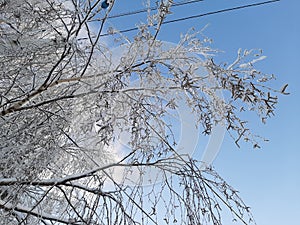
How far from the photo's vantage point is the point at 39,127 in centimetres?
168

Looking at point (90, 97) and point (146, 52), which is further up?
point (146, 52)

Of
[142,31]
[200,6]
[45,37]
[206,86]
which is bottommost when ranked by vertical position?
[206,86]

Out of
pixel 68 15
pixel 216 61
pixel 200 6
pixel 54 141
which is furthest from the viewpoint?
pixel 200 6

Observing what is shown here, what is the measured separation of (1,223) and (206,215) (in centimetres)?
88

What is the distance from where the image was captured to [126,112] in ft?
A: 4.95

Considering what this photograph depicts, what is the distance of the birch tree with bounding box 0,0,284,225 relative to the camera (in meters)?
1.35

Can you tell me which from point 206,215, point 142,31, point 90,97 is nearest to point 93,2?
point 142,31

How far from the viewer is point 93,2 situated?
1.51m

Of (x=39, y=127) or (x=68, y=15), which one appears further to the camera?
(x=68, y=15)

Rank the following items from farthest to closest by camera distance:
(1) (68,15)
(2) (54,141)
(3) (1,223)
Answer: (1) (68,15) < (2) (54,141) < (3) (1,223)

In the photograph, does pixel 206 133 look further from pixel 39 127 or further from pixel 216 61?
pixel 39 127

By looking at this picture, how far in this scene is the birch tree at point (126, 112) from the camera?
4.43 feet

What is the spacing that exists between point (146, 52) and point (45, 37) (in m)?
0.70

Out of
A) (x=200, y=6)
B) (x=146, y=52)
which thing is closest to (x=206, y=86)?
(x=146, y=52)
